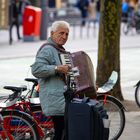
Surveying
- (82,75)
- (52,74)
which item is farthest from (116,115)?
(52,74)

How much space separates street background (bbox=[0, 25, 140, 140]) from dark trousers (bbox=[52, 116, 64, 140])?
1.90 metres

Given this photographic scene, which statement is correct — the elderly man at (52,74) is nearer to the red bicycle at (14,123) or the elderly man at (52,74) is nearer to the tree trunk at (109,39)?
the red bicycle at (14,123)

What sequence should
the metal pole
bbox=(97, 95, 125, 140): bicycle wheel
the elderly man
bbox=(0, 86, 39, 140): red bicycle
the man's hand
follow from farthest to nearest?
the metal pole → bbox=(97, 95, 125, 140): bicycle wheel → bbox=(0, 86, 39, 140): red bicycle → the elderly man → the man's hand

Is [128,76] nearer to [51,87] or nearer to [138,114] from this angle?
[138,114]

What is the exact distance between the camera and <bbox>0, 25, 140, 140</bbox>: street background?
35.2ft

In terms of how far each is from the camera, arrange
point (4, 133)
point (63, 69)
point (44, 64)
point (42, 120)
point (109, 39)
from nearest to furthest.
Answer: point (63, 69) < point (44, 64) < point (4, 133) < point (42, 120) < point (109, 39)

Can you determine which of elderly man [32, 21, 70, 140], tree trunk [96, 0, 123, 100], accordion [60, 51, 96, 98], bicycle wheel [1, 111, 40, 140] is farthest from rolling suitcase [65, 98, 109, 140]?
tree trunk [96, 0, 123, 100]

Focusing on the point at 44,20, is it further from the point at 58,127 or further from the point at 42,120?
the point at 58,127

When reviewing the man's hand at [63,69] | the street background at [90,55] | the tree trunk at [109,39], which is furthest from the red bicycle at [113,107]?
the tree trunk at [109,39]

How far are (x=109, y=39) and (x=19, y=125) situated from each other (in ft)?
15.1

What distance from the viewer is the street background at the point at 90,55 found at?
35.2 ft

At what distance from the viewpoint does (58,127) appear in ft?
23.6

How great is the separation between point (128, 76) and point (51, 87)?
9.00m

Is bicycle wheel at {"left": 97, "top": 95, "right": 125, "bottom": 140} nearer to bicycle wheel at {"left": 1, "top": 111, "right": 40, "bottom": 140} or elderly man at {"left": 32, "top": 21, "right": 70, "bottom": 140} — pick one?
bicycle wheel at {"left": 1, "top": 111, "right": 40, "bottom": 140}
